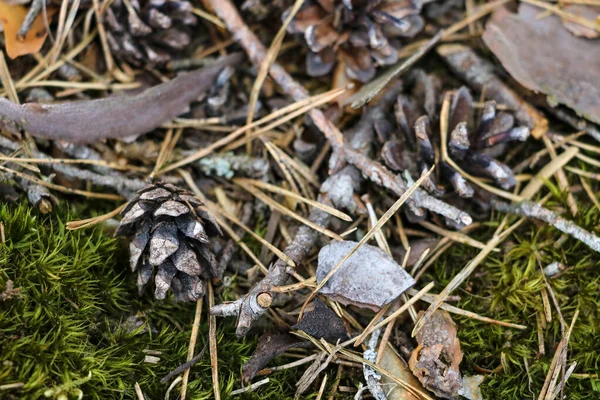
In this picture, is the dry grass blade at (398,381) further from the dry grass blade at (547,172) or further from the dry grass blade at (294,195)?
the dry grass blade at (547,172)

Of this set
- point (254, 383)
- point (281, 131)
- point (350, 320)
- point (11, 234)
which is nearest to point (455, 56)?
point (281, 131)

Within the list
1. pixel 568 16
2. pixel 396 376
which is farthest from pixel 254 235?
pixel 568 16

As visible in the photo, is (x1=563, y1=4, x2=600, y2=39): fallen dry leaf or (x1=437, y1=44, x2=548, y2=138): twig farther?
(x1=563, y1=4, x2=600, y2=39): fallen dry leaf

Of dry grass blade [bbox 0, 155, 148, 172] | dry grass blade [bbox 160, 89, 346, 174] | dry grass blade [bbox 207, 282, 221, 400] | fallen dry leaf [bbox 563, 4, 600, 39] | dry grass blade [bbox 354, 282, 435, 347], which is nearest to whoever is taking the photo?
dry grass blade [bbox 207, 282, 221, 400]

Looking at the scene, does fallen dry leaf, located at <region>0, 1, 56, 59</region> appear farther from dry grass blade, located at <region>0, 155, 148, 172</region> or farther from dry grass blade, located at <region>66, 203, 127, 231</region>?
dry grass blade, located at <region>66, 203, 127, 231</region>

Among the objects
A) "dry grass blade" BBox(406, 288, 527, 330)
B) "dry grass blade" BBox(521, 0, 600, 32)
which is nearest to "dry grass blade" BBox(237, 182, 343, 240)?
"dry grass blade" BBox(406, 288, 527, 330)

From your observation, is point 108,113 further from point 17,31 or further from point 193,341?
point 193,341
